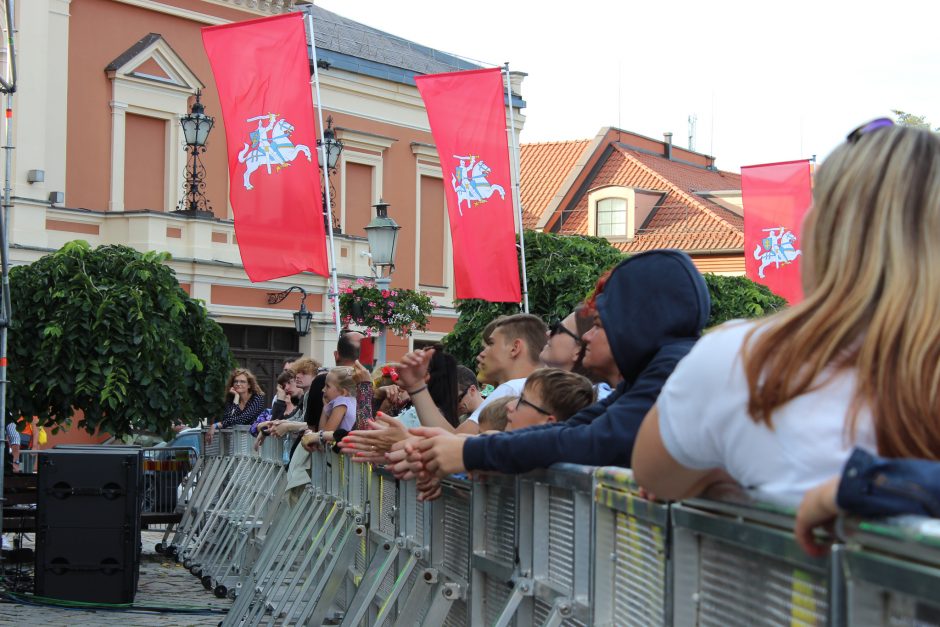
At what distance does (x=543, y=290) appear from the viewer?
92.0 feet

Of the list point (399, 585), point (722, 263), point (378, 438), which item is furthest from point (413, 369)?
point (722, 263)

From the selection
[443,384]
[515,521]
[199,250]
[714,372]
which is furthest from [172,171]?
[714,372]

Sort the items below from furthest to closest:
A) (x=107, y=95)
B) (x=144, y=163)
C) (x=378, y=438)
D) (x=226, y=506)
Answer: (x=144, y=163) < (x=107, y=95) < (x=226, y=506) < (x=378, y=438)

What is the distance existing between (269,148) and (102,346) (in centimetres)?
278

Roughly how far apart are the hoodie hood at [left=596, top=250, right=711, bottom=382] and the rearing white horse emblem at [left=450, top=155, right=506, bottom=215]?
44.7 ft

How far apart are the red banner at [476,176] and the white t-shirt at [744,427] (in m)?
15.0

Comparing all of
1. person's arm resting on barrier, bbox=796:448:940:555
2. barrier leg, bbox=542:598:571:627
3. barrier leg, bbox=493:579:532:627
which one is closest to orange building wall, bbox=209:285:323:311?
barrier leg, bbox=493:579:532:627

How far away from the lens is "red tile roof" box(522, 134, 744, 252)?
49.0 metres

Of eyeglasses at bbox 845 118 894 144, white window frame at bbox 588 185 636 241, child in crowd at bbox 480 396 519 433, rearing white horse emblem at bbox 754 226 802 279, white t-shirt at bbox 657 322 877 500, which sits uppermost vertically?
white window frame at bbox 588 185 636 241

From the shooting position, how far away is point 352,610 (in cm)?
641

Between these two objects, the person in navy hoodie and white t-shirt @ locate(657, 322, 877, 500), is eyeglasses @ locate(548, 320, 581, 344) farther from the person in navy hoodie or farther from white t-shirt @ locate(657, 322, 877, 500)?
white t-shirt @ locate(657, 322, 877, 500)

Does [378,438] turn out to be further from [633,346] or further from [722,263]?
[722,263]

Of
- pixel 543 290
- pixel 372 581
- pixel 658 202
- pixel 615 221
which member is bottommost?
pixel 372 581

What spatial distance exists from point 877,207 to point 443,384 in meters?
5.10
